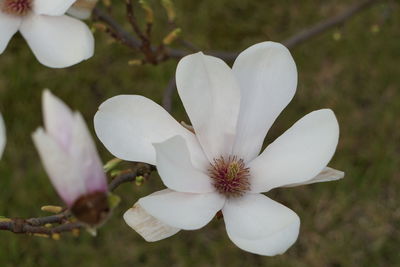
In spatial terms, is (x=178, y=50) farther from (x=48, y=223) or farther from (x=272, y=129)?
(x=272, y=129)

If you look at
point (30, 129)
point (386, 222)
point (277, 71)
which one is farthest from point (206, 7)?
point (277, 71)

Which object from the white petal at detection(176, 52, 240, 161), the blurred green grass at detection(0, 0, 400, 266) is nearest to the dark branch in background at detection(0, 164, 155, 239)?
the white petal at detection(176, 52, 240, 161)

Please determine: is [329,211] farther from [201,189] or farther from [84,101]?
[201,189]

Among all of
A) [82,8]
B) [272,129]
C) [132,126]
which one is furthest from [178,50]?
[272,129]


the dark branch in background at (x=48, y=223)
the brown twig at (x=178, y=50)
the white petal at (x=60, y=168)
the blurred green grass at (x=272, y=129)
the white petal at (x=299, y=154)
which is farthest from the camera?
the blurred green grass at (x=272, y=129)

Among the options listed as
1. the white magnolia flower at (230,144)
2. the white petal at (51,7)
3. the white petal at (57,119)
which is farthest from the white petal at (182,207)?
the white petal at (51,7)

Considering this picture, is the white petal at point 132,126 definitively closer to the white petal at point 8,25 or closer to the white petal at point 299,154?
the white petal at point 299,154

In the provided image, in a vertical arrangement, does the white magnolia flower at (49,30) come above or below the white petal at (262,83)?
above
